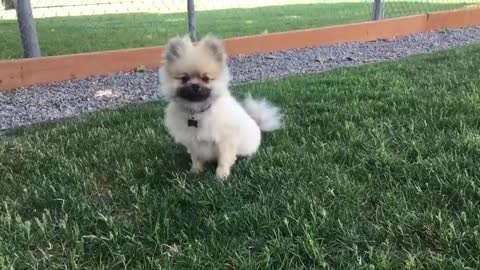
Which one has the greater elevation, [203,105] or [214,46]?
[214,46]

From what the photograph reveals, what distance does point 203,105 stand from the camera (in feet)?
10.9

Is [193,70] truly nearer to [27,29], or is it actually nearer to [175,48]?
[175,48]

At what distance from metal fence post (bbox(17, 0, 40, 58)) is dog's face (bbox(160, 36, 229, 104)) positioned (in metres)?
3.93

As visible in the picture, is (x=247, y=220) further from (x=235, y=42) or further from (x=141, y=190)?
(x=235, y=42)

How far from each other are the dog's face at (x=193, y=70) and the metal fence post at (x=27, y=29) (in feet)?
12.9

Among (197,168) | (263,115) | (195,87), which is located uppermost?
(195,87)

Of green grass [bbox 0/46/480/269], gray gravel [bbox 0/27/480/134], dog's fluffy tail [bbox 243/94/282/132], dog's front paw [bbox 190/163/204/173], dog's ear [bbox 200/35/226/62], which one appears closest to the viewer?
green grass [bbox 0/46/480/269]

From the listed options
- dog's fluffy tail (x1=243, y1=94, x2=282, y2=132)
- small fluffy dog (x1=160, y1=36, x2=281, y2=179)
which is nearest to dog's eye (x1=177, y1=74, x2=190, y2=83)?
small fluffy dog (x1=160, y1=36, x2=281, y2=179)

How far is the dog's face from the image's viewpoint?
324 cm

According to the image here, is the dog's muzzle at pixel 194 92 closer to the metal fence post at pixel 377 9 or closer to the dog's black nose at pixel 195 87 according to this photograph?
the dog's black nose at pixel 195 87

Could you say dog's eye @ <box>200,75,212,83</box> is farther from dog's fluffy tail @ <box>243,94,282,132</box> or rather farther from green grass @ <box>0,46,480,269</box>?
dog's fluffy tail @ <box>243,94,282,132</box>

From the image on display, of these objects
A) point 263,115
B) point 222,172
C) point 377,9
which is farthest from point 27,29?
point 377,9

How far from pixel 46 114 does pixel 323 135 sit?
2931 mm

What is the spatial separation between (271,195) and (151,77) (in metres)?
4.28
